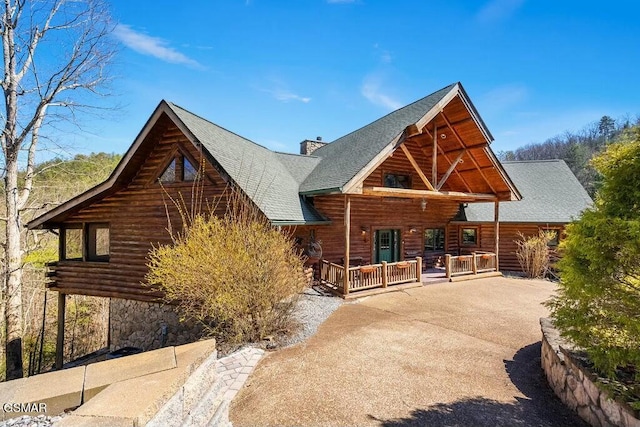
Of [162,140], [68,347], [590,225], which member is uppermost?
[162,140]

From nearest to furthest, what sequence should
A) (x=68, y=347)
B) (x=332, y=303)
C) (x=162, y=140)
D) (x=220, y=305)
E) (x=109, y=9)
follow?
1. (x=220, y=305)
2. (x=332, y=303)
3. (x=162, y=140)
4. (x=109, y=9)
5. (x=68, y=347)

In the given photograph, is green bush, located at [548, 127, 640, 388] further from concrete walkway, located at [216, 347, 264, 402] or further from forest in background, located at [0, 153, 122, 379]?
forest in background, located at [0, 153, 122, 379]

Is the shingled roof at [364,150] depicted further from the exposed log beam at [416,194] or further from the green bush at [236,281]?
the green bush at [236,281]

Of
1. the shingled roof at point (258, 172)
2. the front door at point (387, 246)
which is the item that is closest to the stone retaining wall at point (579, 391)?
the shingled roof at point (258, 172)

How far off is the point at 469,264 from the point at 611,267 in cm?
1049

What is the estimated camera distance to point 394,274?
11.0 m

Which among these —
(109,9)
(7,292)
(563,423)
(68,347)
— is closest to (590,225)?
(563,423)

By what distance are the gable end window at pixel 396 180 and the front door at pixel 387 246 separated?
85.0 inches

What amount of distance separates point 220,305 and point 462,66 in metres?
14.0

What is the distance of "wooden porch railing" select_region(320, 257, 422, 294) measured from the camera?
9.94m

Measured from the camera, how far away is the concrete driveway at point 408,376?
12.3 ft

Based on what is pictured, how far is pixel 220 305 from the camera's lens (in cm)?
595

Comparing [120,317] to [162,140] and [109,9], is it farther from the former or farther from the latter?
[109,9]

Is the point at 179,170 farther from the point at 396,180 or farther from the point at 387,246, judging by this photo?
the point at 387,246
